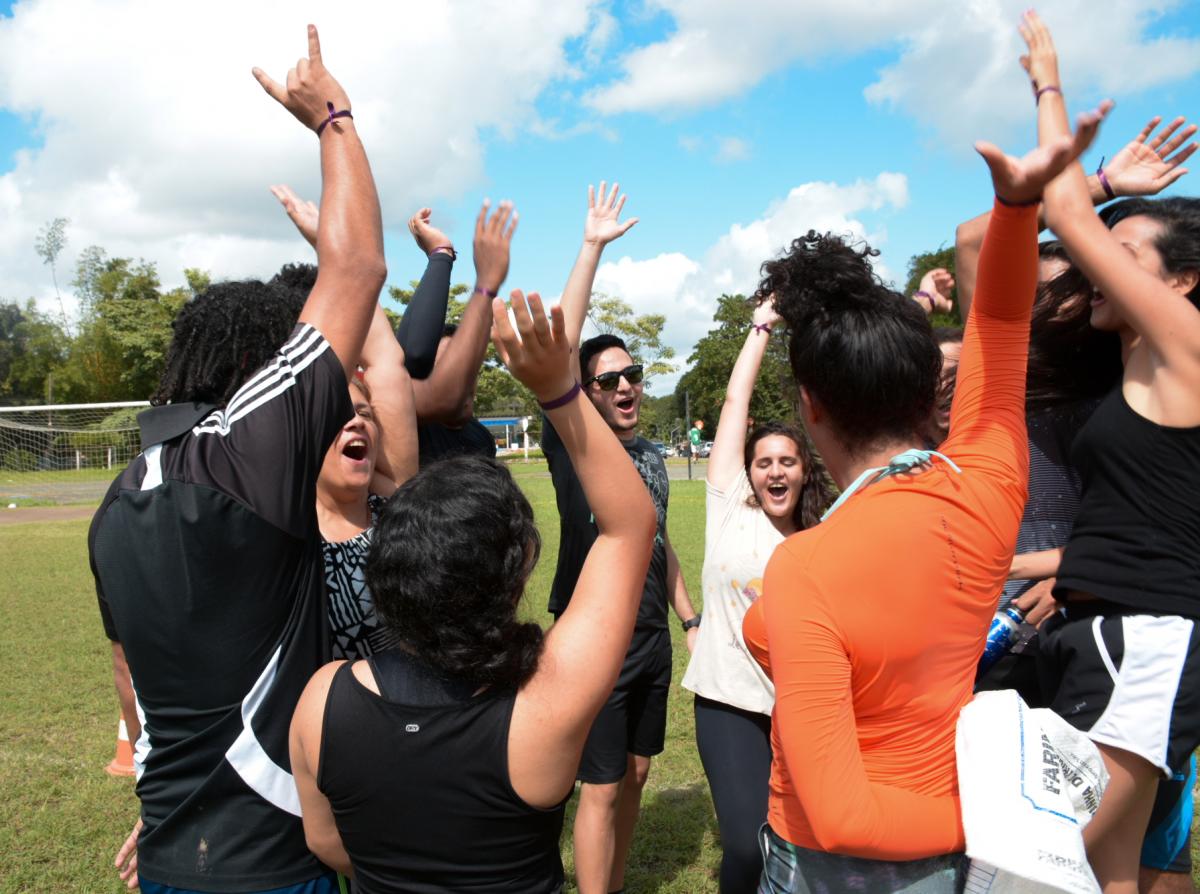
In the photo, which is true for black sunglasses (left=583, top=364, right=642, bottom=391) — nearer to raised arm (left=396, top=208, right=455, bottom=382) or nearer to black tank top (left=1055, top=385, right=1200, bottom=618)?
raised arm (left=396, top=208, right=455, bottom=382)

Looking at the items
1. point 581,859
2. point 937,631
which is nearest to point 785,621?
point 937,631

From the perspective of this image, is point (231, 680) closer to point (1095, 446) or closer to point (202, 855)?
point (202, 855)

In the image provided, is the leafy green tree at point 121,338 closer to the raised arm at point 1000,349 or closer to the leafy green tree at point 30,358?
the leafy green tree at point 30,358

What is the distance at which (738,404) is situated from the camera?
3666mm

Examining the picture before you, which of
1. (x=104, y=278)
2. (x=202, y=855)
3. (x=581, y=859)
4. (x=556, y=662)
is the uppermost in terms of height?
(x=104, y=278)

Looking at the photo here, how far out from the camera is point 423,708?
5.65ft

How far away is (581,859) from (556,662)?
7.63ft

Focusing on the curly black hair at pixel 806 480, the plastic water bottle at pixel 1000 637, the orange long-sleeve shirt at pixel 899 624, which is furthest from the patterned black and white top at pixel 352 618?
the curly black hair at pixel 806 480

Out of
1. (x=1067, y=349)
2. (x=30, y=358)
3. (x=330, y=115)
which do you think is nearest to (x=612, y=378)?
(x=1067, y=349)

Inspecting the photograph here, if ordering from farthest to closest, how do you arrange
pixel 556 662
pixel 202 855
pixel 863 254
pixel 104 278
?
pixel 104 278, pixel 863 254, pixel 202 855, pixel 556 662

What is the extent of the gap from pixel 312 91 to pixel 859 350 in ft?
4.61

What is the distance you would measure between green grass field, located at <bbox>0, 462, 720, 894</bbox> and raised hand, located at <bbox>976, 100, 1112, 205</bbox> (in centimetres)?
135

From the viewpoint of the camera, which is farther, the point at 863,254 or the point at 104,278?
the point at 104,278

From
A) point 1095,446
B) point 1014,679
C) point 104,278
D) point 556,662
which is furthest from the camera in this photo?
point 104,278
